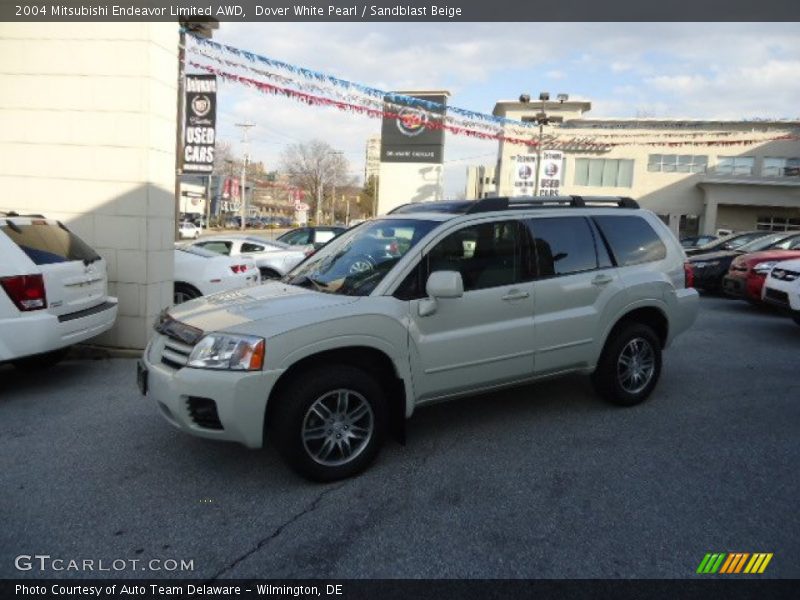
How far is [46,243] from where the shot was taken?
18.1 feet

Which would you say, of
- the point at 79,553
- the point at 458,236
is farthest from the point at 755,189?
the point at 79,553

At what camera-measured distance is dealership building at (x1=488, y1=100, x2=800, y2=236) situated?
39.8 m

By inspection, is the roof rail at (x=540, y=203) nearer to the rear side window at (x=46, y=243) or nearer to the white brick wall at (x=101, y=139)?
the rear side window at (x=46, y=243)

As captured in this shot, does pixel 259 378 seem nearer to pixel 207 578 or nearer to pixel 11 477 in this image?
pixel 207 578

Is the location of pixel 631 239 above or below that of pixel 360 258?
above

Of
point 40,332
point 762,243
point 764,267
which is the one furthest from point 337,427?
point 762,243

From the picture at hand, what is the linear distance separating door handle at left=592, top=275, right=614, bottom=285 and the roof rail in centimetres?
68

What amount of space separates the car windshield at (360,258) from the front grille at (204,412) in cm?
112

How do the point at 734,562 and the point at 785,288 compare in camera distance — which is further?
the point at 785,288

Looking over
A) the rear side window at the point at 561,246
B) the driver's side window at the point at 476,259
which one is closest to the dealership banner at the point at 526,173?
the rear side window at the point at 561,246

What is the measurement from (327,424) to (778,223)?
46.1 m

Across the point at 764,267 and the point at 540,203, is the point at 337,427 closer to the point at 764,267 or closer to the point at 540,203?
the point at 540,203

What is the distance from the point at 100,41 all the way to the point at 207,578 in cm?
638

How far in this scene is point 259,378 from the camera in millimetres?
3361
